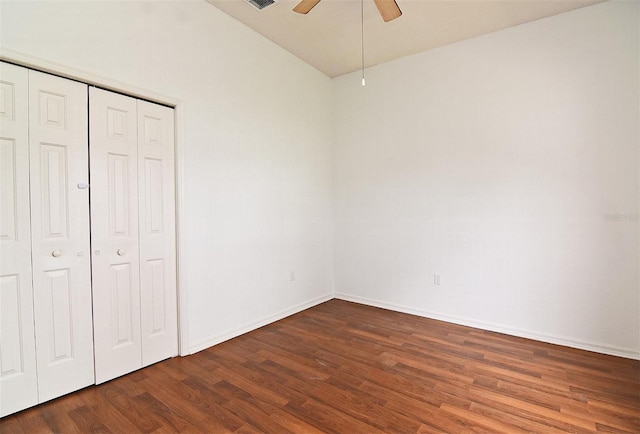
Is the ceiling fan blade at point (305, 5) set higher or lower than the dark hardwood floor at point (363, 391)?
higher

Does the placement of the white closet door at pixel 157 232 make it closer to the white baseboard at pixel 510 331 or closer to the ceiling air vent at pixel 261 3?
the ceiling air vent at pixel 261 3

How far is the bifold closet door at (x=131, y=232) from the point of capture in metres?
2.33

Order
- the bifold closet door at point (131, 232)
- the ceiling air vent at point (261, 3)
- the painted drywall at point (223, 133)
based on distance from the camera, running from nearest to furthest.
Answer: the painted drywall at point (223, 133) → the bifold closet door at point (131, 232) → the ceiling air vent at point (261, 3)

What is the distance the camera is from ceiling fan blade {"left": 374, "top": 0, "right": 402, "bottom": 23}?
2.25 metres

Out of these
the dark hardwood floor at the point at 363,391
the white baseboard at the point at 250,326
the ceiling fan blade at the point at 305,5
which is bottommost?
the dark hardwood floor at the point at 363,391

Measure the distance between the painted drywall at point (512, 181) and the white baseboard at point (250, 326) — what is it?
68 centimetres

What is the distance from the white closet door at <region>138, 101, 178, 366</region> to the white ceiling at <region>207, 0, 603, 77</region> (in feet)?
4.34

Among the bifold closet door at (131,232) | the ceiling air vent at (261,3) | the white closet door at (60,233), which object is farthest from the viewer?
the ceiling air vent at (261,3)

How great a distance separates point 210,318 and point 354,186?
2.47 metres

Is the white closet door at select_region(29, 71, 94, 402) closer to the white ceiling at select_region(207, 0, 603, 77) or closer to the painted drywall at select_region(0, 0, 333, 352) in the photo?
the painted drywall at select_region(0, 0, 333, 352)

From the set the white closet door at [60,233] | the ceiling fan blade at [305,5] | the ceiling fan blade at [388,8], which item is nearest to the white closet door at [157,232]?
the white closet door at [60,233]

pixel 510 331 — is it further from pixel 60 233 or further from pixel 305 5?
pixel 60 233

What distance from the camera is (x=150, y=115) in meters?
2.59

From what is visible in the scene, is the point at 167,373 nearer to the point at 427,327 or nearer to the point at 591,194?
the point at 427,327
